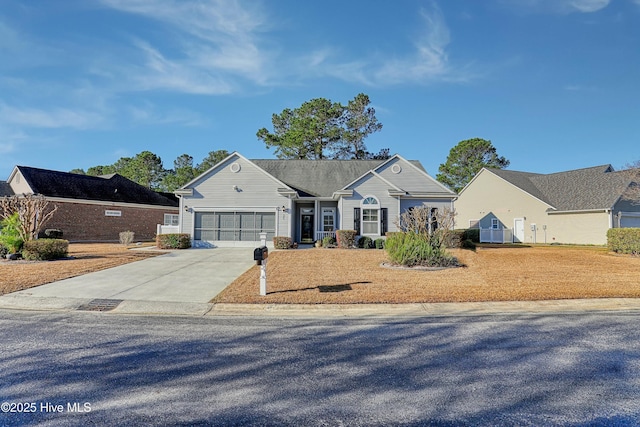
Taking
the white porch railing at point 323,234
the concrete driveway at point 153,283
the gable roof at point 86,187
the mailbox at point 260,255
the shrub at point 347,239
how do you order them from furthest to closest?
the gable roof at point 86,187 → the white porch railing at point 323,234 → the shrub at point 347,239 → the concrete driveway at point 153,283 → the mailbox at point 260,255

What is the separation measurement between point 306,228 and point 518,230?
1921 centimetres

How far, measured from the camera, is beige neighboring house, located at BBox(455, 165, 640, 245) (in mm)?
25156

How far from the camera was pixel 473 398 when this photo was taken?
350 centimetres

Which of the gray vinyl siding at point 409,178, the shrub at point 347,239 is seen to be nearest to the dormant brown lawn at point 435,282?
the shrub at point 347,239

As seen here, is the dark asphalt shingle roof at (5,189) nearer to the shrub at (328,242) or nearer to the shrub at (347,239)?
the shrub at (328,242)

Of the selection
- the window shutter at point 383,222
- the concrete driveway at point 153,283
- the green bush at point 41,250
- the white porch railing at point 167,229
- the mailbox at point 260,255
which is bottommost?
the concrete driveway at point 153,283

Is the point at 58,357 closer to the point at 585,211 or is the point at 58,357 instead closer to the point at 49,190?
the point at 49,190

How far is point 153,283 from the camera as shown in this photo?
9.81 meters

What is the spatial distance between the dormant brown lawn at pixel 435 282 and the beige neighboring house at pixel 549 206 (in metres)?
14.1

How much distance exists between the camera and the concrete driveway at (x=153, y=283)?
8352 mm

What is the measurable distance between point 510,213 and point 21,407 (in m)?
34.1

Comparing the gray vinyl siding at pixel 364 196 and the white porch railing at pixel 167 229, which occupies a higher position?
the gray vinyl siding at pixel 364 196

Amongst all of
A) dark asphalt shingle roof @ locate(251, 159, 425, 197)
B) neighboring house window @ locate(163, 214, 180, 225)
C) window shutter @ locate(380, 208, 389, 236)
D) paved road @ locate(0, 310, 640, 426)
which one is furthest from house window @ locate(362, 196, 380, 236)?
neighboring house window @ locate(163, 214, 180, 225)

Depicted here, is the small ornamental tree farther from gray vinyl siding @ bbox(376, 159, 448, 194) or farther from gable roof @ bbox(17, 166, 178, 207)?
gable roof @ bbox(17, 166, 178, 207)
